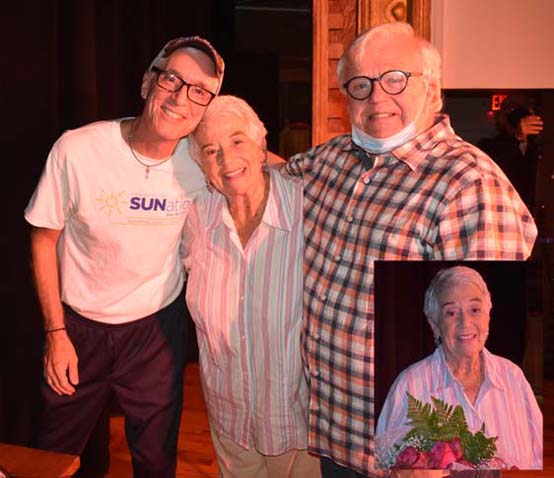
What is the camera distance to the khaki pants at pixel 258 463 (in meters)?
1.97

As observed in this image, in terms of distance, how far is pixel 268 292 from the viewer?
191cm

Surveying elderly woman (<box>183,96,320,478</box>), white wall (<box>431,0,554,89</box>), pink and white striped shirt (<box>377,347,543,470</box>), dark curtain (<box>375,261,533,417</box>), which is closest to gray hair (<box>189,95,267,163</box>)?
elderly woman (<box>183,96,320,478</box>)

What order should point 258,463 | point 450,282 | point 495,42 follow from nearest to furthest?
point 450,282
point 258,463
point 495,42

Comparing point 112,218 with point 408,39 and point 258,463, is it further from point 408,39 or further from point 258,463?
point 408,39

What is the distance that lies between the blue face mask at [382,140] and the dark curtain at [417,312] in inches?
11.9

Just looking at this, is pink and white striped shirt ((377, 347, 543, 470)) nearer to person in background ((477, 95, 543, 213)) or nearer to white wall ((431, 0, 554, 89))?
person in background ((477, 95, 543, 213))

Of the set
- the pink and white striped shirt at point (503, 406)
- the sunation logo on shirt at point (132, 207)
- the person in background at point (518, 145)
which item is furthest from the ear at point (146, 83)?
the pink and white striped shirt at point (503, 406)

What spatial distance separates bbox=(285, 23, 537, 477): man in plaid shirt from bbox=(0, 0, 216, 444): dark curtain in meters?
0.60

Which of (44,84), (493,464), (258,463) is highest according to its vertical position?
(44,84)

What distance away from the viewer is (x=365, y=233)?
176 centimetres

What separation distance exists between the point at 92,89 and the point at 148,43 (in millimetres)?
220

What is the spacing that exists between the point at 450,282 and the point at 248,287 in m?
0.57

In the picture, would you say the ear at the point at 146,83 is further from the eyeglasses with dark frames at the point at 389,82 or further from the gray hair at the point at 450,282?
the gray hair at the point at 450,282

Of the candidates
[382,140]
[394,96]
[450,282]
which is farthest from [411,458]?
[394,96]
